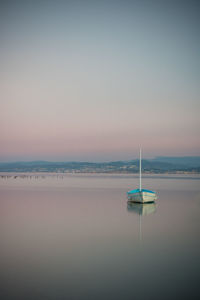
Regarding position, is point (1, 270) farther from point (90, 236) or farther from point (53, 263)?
point (90, 236)

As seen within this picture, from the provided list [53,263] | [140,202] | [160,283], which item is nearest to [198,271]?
[160,283]

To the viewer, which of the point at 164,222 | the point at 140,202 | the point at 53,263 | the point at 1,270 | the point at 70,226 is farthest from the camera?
the point at 140,202

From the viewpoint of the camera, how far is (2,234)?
1672 cm

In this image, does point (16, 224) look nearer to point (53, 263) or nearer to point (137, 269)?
point (53, 263)

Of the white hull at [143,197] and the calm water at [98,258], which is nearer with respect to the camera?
the calm water at [98,258]

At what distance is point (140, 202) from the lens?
109ft

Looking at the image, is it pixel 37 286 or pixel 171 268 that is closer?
pixel 37 286

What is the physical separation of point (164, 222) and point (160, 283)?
12064 millimetres

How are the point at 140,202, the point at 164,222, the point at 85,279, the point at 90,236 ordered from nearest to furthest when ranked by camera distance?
1. the point at 85,279
2. the point at 90,236
3. the point at 164,222
4. the point at 140,202

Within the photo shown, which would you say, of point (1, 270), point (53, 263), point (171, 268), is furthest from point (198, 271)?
point (1, 270)

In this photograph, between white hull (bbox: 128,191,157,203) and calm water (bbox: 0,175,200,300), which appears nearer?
calm water (bbox: 0,175,200,300)

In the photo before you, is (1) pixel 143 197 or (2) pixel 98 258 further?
(1) pixel 143 197

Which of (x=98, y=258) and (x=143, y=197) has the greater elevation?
(x=143, y=197)

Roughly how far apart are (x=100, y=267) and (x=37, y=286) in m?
2.69
